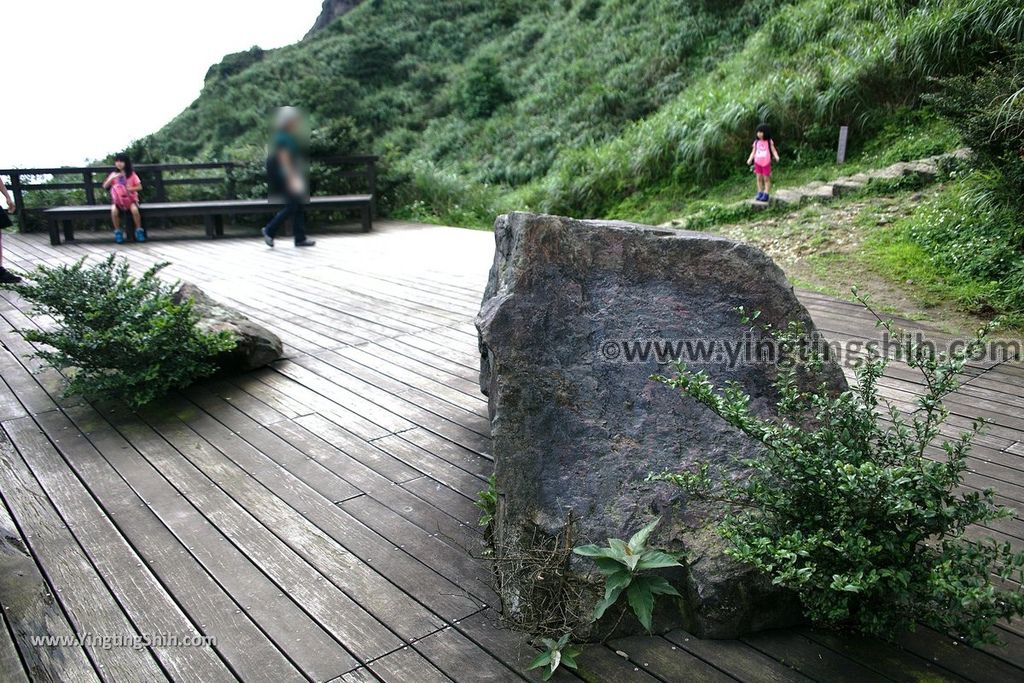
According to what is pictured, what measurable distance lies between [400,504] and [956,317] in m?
4.01

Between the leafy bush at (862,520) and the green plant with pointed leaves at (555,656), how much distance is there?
1.72ft

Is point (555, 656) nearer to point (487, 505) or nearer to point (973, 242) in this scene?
point (487, 505)

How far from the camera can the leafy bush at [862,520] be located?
→ 186 cm

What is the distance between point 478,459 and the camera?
3.39 m

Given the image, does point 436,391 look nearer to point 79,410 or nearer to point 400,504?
point 400,504

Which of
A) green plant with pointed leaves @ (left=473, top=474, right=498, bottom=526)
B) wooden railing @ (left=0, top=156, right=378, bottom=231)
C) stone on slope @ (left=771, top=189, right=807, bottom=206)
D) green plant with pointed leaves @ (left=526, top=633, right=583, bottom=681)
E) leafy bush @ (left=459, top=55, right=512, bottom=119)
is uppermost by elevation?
leafy bush @ (left=459, top=55, right=512, bottom=119)

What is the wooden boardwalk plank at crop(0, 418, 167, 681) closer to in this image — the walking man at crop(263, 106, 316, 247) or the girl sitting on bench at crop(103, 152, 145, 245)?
the walking man at crop(263, 106, 316, 247)

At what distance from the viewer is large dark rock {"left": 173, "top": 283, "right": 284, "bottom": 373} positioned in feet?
14.8

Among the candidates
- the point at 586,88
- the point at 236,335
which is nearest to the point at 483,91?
the point at 586,88

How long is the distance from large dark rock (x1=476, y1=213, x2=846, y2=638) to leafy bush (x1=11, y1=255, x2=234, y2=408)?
7.41ft

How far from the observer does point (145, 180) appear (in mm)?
12227

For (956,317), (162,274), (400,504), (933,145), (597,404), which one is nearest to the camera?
(597,404)

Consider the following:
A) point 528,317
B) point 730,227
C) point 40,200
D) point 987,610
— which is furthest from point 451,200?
point 987,610

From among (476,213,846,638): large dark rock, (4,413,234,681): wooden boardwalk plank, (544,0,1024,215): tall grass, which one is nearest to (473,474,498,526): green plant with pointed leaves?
(476,213,846,638): large dark rock
